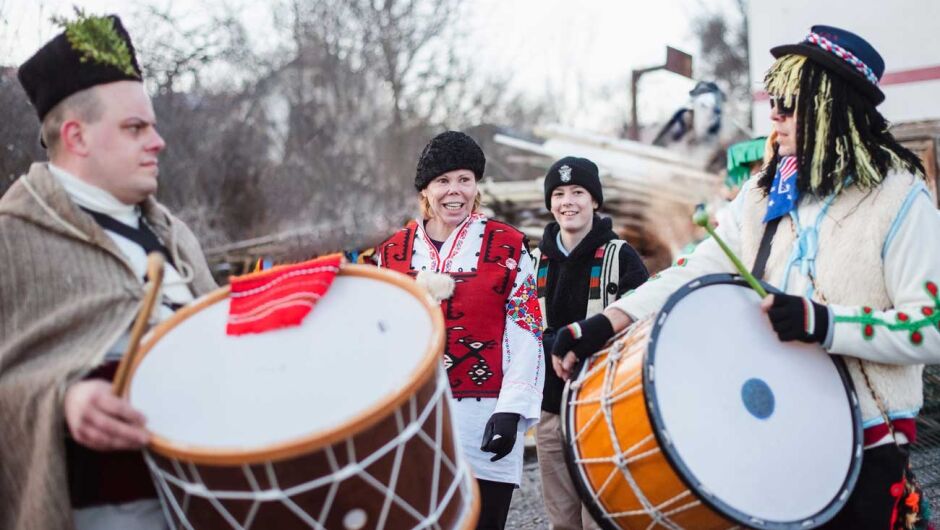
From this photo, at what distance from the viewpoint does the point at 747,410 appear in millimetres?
2170

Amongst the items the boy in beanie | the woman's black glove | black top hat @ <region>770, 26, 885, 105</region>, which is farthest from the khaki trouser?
black top hat @ <region>770, 26, 885, 105</region>

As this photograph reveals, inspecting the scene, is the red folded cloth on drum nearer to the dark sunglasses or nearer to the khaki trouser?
the dark sunglasses

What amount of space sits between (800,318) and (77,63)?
182 centimetres

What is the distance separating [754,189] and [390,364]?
1434 millimetres

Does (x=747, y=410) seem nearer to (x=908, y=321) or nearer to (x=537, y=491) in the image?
(x=908, y=321)

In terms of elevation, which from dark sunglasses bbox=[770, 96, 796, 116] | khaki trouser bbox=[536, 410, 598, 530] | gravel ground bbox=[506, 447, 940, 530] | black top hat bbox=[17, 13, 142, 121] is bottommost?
gravel ground bbox=[506, 447, 940, 530]

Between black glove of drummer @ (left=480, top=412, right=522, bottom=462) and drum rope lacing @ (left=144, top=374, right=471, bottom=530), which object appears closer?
drum rope lacing @ (left=144, top=374, right=471, bottom=530)

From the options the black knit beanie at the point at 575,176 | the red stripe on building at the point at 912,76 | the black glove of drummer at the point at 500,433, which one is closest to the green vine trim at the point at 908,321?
the black glove of drummer at the point at 500,433

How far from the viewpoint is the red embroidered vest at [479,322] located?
3.08 meters

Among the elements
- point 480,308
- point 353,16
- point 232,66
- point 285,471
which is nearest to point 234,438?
point 285,471

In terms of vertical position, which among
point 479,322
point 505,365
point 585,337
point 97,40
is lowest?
point 505,365

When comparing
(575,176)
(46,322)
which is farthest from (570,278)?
(46,322)

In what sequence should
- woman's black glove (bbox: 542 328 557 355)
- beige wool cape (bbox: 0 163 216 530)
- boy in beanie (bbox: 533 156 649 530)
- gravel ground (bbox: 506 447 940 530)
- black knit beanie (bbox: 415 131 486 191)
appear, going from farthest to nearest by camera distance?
gravel ground (bbox: 506 447 940 530)
boy in beanie (bbox: 533 156 649 530)
woman's black glove (bbox: 542 328 557 355)
black knit beanie (bbox: 415 131 486 191)
beige wool cape (bbox: 0 163 216 530)

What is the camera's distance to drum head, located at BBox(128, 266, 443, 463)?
5.14ft
